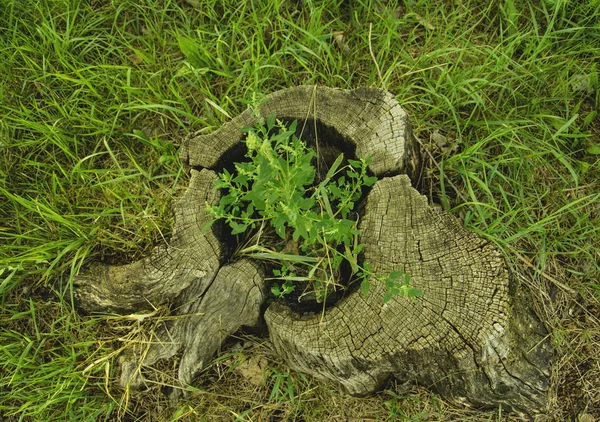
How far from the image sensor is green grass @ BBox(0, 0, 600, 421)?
2.49m

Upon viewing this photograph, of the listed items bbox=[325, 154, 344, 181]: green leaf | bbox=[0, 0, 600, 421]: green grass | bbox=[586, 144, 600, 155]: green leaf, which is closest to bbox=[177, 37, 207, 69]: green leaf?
bbox=[0, 0, 600, 421]: green grass

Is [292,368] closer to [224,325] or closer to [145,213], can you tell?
[224,325]

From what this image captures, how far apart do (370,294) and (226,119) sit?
1.42 m

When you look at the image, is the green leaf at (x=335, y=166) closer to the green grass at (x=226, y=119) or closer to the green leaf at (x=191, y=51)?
the green grass at (x=226, y=119)

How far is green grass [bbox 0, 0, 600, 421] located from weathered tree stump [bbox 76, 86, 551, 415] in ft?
0.79

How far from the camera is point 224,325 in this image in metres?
2.38

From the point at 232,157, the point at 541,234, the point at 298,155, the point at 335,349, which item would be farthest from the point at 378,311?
the point at 541,234

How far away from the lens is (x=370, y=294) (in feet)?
6.73

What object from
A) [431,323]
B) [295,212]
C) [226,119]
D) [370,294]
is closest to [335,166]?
[295,212]

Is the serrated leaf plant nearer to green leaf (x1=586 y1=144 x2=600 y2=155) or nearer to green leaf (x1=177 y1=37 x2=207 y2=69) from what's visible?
green leaf (x1=177 y1=37 x2=207 y2=69)

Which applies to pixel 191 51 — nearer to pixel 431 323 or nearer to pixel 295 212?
pixel 295 212

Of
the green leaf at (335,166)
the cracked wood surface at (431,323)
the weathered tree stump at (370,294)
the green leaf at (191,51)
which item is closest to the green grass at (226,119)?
the green leaf at (191,51)

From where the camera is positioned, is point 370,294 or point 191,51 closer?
point 370,294

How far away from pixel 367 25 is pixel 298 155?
1.37m
